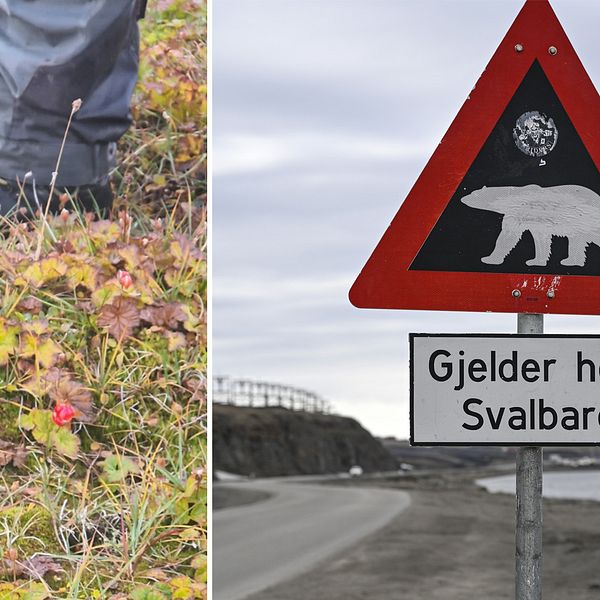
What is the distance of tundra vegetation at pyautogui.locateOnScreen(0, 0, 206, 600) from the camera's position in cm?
402

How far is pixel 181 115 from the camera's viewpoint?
13.9ft

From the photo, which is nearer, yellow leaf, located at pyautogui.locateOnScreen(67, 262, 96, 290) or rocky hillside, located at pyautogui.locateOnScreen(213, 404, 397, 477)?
yellow leaf, located at pyautogui.locateOnScreen(67, 262, 96, 290)

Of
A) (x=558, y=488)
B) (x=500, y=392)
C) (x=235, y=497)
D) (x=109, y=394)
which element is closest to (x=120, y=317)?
(x=109, y=394)

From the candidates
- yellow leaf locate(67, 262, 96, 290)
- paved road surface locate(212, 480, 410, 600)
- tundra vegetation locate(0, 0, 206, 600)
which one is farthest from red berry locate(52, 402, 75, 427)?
paved road surface locate(212, 480, 410, 600)

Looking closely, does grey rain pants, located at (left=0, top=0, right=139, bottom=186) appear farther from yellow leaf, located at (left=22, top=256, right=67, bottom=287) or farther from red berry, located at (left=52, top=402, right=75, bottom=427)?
red berry, located at (left=52, top=402, right=75, bottom=427)

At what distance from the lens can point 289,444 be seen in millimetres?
77812

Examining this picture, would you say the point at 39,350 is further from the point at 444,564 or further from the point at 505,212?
the point at 444,564

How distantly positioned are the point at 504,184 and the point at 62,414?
1.95 metres

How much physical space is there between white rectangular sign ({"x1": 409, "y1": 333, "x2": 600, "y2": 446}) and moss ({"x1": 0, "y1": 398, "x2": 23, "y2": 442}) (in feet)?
5.76

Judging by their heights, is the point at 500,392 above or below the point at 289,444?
above

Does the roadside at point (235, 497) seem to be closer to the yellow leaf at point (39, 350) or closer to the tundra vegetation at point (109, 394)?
the tundra vegetation at point (109, 394)

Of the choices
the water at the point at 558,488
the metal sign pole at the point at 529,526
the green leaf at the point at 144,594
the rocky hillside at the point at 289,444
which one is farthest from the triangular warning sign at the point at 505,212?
the rocky hillside at the point at 289,444

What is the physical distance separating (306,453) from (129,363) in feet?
247

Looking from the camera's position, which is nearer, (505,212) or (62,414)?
(505,212)
